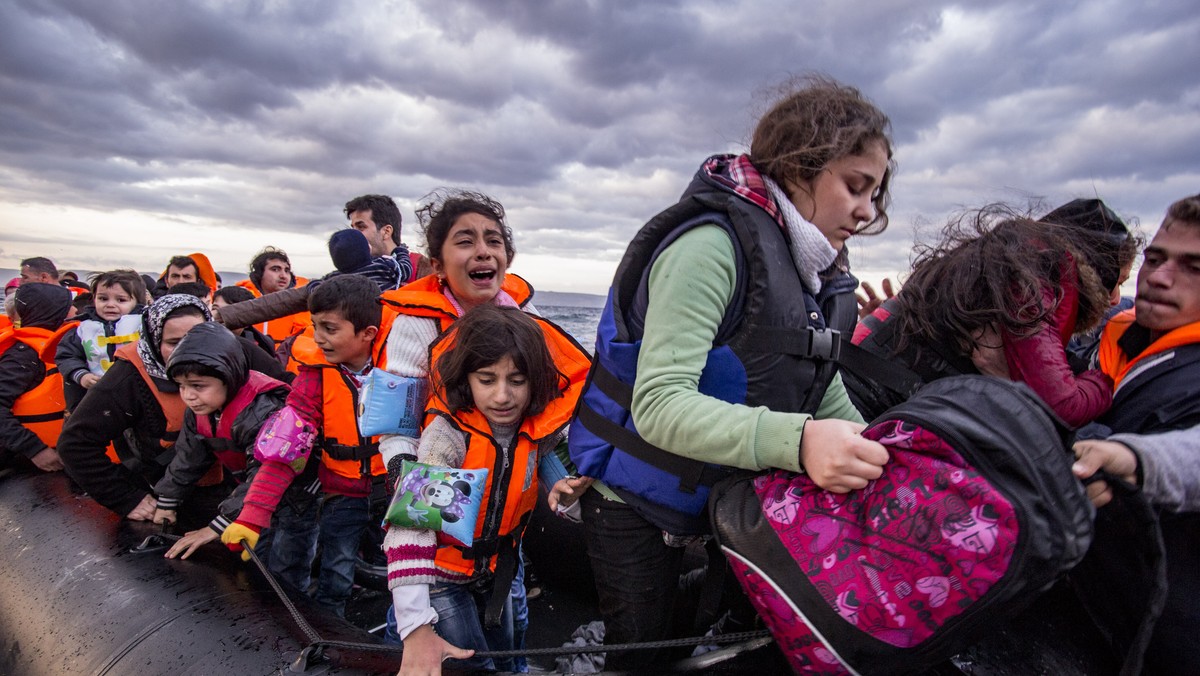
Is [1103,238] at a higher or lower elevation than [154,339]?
higher

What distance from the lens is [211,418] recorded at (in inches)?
133

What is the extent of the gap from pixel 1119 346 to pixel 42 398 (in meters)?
6.87

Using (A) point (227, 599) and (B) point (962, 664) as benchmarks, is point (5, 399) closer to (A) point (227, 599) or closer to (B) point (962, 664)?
(A) point (227, 599)

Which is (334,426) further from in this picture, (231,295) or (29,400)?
(231,295)

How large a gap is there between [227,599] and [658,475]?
6.72 feet

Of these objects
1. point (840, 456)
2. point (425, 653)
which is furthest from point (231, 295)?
point (840, 456)

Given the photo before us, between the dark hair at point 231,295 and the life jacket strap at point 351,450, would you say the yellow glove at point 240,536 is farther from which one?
the dark hair at point 231,295

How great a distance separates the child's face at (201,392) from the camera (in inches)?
127

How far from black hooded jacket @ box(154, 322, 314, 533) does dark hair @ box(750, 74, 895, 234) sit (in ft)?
9.68

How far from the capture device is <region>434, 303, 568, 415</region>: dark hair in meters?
2.38

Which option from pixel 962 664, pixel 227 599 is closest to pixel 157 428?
pixel 227 599

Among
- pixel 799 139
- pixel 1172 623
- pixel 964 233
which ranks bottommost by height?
pixel 1172 623

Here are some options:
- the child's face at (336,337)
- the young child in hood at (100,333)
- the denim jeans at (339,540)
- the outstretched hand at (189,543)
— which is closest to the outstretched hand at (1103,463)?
the child's face at (336,337)

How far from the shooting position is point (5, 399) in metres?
4.73
